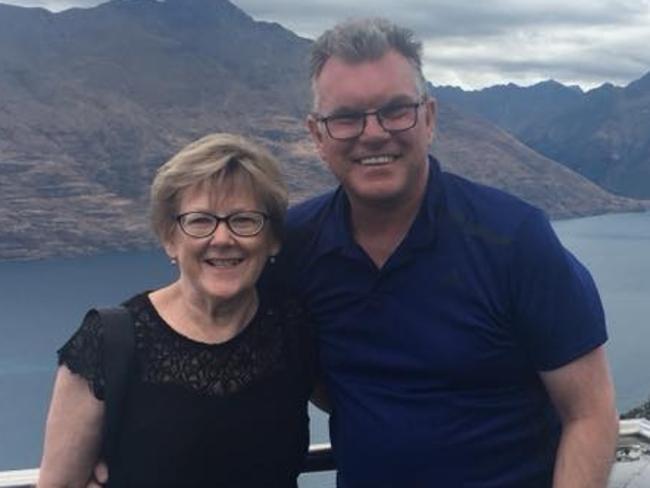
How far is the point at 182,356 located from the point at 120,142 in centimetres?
15274

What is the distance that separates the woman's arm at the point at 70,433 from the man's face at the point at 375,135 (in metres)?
0.82

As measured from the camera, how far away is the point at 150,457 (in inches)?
87.7

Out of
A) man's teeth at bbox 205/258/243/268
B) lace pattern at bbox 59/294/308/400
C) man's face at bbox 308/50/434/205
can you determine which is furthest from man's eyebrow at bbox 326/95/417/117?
lace pattern at bbox 59/294/308/400

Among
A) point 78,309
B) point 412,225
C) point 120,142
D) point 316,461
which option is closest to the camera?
point 412,225

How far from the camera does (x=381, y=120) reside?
2.22 metres

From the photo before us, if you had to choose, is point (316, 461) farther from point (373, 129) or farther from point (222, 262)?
point (373, 129)

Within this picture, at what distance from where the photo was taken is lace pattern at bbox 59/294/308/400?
217cm

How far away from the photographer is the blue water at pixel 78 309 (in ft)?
137

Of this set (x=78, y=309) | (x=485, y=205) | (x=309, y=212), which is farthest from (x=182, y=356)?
(x=78, y=309)

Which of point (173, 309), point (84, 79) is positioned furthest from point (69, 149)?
point (173, 309)

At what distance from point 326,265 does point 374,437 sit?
46 cm

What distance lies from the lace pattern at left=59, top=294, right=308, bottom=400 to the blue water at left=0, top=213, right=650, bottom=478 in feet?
38.1

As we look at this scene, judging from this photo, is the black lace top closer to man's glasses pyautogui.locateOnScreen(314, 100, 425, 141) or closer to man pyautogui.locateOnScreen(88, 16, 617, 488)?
man pyautogui.locateOnScreen(88, 16, 617, 488)

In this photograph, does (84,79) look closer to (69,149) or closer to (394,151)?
(69,149)
